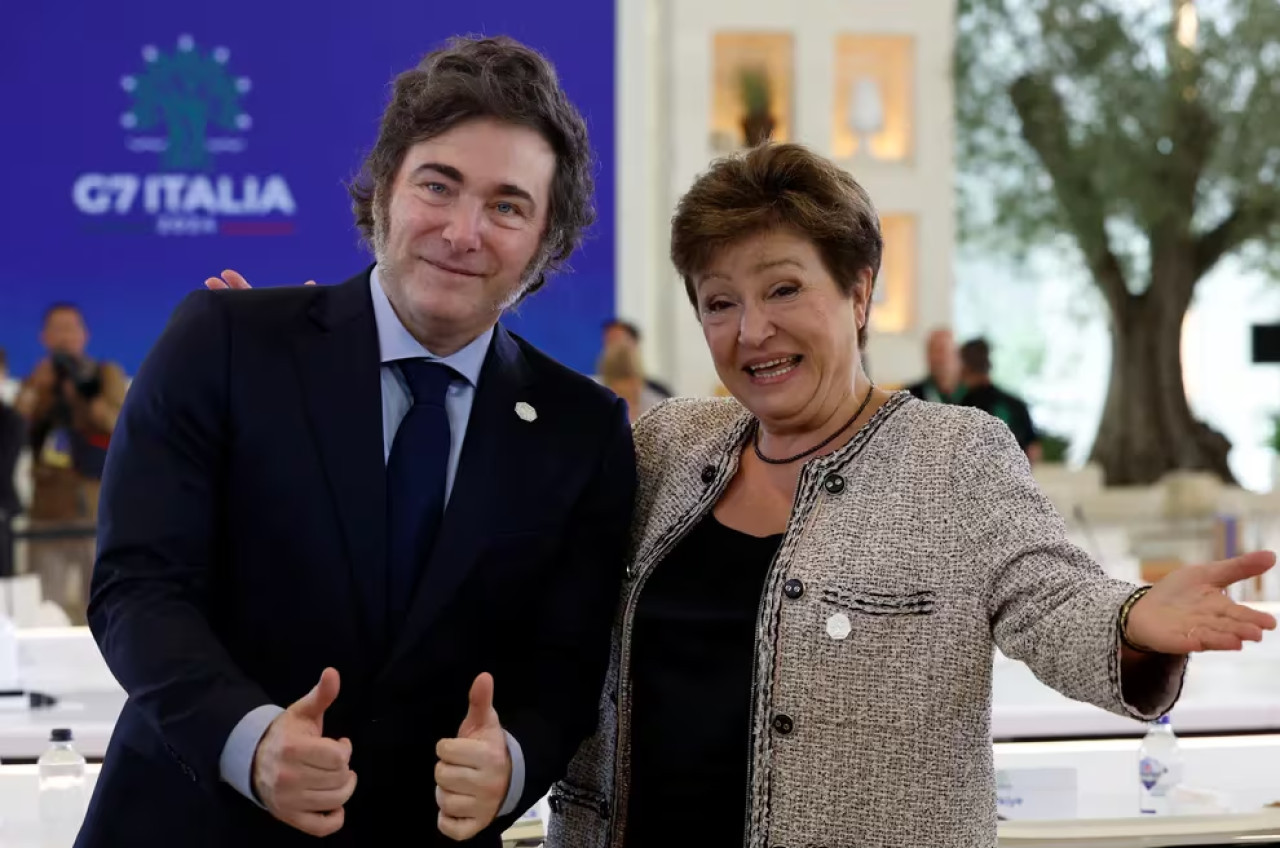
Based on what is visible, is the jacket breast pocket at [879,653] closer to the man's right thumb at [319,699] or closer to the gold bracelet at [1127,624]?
the gold bracelet at [1127,624]

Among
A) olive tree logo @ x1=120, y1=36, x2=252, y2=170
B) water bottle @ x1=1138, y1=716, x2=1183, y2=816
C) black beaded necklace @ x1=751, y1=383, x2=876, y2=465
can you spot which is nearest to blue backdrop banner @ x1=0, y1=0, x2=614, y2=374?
olive tree logo @ x1=120, y1=36, x2=252, y2=170

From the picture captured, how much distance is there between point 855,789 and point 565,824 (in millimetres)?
397

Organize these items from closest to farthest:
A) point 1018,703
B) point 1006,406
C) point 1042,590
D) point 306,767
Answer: point 306,767 < point 1042,590 < point 1018,703 < point 1006,406

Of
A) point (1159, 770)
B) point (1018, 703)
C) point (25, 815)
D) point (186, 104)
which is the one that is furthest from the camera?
point (186, 104)

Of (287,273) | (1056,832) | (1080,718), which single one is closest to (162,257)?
(287,273)

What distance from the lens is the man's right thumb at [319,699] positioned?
150cm

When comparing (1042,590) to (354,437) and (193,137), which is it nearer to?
(354,437)

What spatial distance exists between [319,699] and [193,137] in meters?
7.75

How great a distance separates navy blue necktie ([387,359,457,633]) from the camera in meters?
1.72

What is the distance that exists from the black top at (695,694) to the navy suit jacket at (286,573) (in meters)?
0.12

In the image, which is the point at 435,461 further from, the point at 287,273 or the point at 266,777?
the point at 287,273

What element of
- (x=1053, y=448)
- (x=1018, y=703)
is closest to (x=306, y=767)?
(x=1018, y=703)

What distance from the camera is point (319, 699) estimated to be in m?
1.51

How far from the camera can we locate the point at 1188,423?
12734mm
